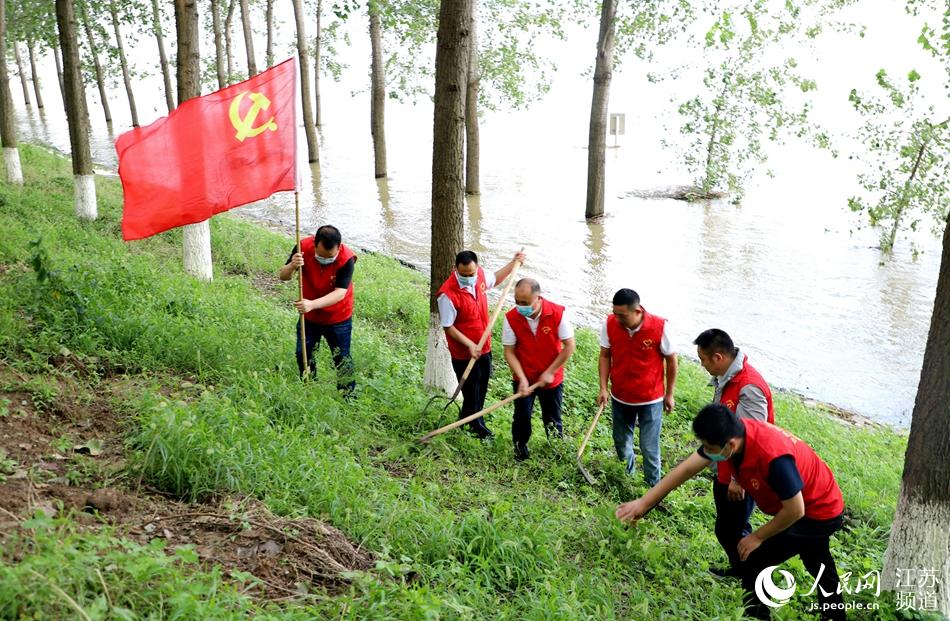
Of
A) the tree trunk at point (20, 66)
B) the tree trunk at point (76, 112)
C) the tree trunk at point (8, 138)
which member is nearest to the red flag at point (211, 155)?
the tree trunk at point (76, 112)

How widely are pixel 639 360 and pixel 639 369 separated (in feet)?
0.25

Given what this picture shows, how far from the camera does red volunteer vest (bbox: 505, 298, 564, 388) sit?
6301 millimetres

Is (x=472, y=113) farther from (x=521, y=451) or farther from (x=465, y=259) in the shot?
(x=521, y=451)

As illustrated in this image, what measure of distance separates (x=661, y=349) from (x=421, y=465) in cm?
218

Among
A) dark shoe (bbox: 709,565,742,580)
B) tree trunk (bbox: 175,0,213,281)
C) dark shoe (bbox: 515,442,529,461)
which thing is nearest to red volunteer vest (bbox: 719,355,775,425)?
dark shoe (bbox: 709,565,742,580)

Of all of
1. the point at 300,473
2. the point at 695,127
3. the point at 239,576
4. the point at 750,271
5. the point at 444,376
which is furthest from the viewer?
the point at 695,127

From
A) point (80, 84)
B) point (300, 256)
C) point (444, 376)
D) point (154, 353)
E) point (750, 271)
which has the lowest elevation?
point (750, 271)

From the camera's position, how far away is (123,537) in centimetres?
371

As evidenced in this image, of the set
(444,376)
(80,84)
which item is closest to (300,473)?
(444,376)

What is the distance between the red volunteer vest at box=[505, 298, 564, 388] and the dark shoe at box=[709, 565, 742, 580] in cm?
203

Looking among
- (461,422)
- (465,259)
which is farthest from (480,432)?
(465,259)

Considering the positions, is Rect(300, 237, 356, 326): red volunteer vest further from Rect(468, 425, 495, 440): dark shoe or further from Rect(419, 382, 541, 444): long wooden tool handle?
Rect(468, 425, 495, 440): dark shoe

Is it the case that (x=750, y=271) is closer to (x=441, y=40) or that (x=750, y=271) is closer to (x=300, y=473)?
(x=441, y=40)

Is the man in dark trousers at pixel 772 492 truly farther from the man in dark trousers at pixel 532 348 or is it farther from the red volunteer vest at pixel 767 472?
the man in dark trousers at pixel 532 348
